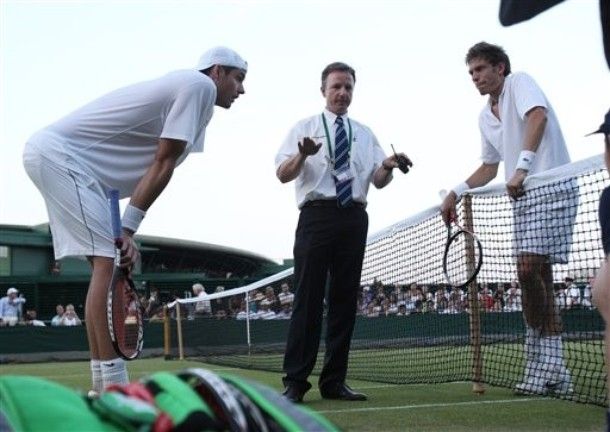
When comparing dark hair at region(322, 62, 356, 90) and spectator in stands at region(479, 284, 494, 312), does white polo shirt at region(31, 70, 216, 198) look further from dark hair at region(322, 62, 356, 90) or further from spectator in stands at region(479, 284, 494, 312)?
spectator in stands at region(479, 284, 494, 312)

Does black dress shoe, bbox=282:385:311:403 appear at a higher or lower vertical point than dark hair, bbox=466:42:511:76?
lower

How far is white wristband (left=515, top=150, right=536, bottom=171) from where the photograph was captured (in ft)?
18.7

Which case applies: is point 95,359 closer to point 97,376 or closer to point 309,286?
point 97,376

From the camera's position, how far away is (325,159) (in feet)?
20.5

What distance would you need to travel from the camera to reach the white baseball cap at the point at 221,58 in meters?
5.21

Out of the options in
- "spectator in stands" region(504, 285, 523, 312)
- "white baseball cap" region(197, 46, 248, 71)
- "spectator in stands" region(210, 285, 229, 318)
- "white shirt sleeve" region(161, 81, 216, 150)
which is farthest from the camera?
"spectator in stands" region(210, 285, 229, 318)

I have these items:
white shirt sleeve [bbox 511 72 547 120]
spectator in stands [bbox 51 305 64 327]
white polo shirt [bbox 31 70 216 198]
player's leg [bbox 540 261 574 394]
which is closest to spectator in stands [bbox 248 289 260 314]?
spectator in stands [bbox 51 305 64 327]

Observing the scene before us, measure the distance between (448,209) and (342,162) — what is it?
0.76 meters

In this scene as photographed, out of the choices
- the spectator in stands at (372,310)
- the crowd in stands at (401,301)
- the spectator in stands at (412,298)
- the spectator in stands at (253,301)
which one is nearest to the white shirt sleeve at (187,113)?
the crowd in stands at (401,301)

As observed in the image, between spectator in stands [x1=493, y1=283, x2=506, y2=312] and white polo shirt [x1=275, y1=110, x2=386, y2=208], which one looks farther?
spectator in stands [x1=493, y1=283, x2=506, y2=312]

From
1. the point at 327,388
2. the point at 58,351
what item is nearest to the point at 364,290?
the point at 327,388

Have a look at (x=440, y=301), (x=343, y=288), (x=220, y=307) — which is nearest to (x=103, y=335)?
(x=343, y=288)

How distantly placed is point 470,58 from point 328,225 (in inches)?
54.2

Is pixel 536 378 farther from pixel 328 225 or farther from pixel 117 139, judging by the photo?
pixel 117 139
